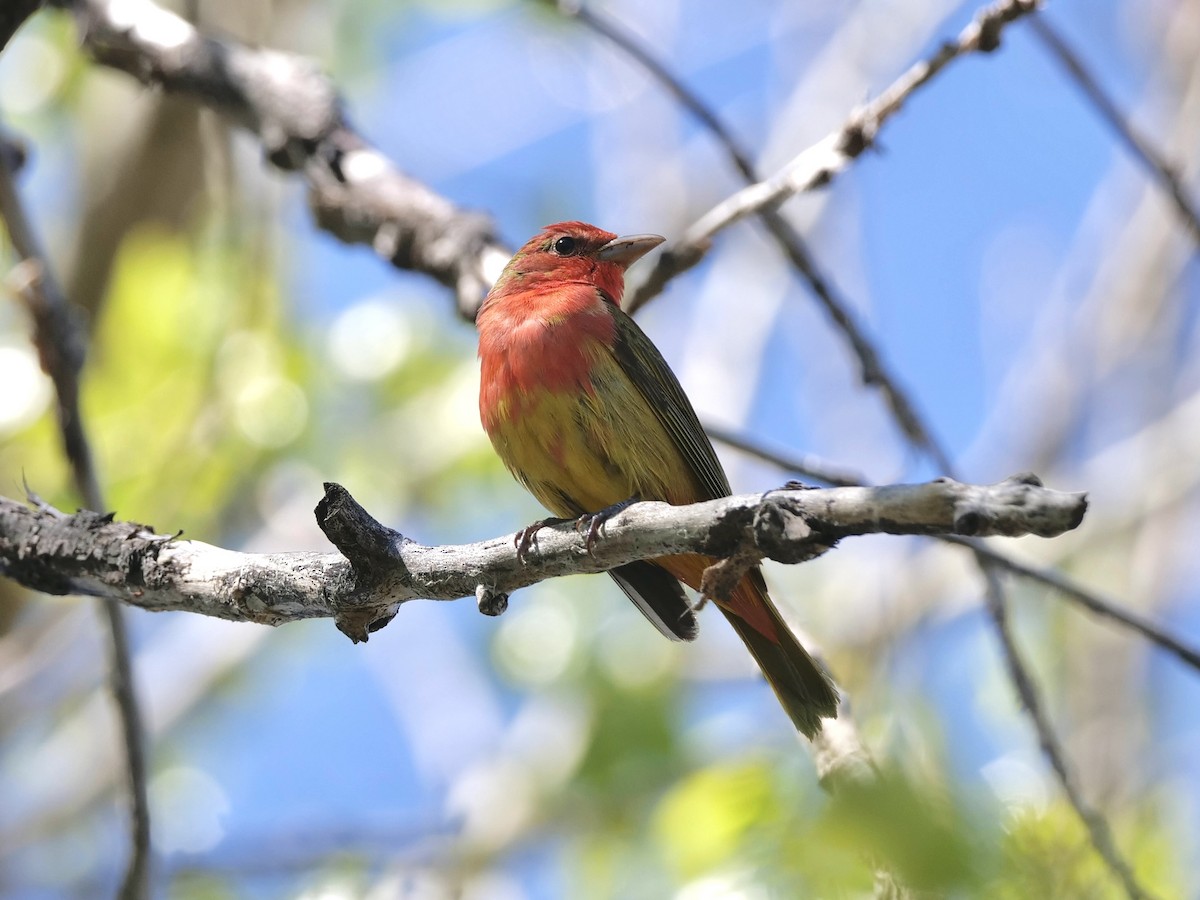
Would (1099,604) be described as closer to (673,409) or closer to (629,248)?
(673,409)

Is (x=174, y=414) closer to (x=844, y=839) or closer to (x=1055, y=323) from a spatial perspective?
(x=844, y=839)

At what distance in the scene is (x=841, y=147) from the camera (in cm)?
393

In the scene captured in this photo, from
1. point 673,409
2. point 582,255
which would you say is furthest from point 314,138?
point 673,409

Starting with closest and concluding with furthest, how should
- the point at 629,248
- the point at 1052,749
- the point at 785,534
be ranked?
the point at 785,534, the point at 1052,749, the point at 629,248

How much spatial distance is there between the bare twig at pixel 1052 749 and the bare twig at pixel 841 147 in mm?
1304

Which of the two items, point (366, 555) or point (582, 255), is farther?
point (582, 255)

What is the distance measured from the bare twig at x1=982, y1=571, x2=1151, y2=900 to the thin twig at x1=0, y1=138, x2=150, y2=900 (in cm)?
256

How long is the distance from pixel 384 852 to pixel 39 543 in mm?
3801

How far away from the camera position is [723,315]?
29.8ft

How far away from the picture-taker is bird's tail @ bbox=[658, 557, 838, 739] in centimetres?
416

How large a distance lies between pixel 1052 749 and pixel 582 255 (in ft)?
10.3

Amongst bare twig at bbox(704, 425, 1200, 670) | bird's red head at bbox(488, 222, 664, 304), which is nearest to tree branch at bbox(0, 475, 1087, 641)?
bare twig at bbox(704, 425, 1200, 670)

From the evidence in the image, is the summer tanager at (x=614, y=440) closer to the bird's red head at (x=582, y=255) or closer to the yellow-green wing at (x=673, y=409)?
the yellow-green wing at (x=673, y=409)

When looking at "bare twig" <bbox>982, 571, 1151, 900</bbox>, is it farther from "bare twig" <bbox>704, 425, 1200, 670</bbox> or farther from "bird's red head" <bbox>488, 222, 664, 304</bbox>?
"bird's red head" <bbox>488, 222, 664, 304</bbox>
